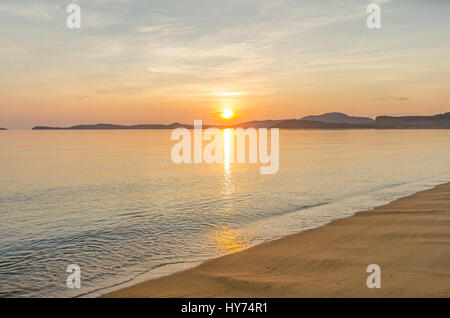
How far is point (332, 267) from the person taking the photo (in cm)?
904

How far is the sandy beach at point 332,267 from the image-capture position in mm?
7535

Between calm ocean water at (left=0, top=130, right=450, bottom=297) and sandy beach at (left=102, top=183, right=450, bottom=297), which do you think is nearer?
sandy beach at (left=102, top=183, right=450, bottom=297)

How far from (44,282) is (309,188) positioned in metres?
18.2

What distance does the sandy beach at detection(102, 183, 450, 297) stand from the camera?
7.54m

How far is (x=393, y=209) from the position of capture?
16.0m
